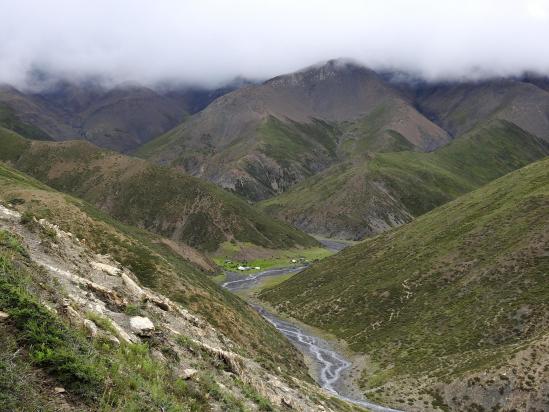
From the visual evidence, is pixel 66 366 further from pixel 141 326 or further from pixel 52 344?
pixel 141 326

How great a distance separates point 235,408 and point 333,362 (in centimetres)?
8361

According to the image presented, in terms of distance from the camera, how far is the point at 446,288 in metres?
117

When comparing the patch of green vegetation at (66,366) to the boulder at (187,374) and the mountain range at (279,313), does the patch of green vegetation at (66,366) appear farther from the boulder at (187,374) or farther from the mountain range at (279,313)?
the boulder at (187,374)

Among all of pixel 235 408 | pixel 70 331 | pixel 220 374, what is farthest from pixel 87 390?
pixel 220 374

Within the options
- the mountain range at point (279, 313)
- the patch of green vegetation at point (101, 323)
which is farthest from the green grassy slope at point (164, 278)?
the patch of green vegetation at point (101, 323)

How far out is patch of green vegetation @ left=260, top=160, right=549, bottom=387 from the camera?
9269cm

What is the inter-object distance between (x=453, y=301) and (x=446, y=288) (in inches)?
274

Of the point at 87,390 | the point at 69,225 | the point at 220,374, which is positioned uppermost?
the point at 87,390

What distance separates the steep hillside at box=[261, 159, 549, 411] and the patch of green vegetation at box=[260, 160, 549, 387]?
0.30 meters

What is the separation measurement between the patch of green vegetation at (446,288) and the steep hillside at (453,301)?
0.30m

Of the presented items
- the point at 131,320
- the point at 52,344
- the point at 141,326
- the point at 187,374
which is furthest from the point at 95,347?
the point at 131,320

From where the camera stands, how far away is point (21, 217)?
36.5m

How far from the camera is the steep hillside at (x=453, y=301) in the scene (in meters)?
75.1

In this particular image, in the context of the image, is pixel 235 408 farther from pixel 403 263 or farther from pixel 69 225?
pixel 403 263
